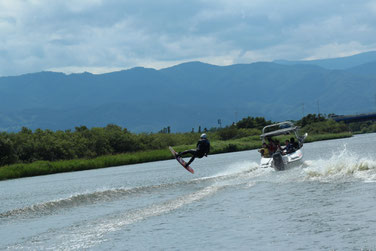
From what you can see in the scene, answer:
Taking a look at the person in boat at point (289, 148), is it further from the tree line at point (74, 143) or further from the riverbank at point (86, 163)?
the tree line at point (74, 143)

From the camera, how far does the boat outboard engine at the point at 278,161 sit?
32750 millimetres

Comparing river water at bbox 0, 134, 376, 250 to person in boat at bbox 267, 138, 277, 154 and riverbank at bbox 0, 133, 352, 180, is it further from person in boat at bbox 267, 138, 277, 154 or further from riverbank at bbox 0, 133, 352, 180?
riverbank at bbox 0, 133, 352, 180

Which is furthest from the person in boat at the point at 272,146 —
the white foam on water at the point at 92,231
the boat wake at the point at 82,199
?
the white foam on water at the point at 92,231

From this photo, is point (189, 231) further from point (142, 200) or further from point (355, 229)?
point (142, 200)

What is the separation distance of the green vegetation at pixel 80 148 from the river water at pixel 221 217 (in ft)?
127

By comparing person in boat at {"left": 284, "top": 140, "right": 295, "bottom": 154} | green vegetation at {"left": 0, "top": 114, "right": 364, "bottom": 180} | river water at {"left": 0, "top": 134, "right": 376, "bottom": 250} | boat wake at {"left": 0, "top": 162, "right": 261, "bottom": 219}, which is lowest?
river water at {"left": 0, "top": 134, "right": 376, "bottom": 250}

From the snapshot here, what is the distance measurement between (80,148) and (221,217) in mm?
70961

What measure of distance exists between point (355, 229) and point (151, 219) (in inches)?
293

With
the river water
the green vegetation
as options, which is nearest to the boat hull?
the river water

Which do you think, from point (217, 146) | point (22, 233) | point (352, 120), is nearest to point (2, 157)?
point (217, 146)

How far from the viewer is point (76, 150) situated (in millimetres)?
84875

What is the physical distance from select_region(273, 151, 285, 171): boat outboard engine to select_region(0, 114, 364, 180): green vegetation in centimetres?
3552

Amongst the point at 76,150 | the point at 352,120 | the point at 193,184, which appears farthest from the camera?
the point at 352,120

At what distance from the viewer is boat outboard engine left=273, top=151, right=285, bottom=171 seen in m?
32.8
